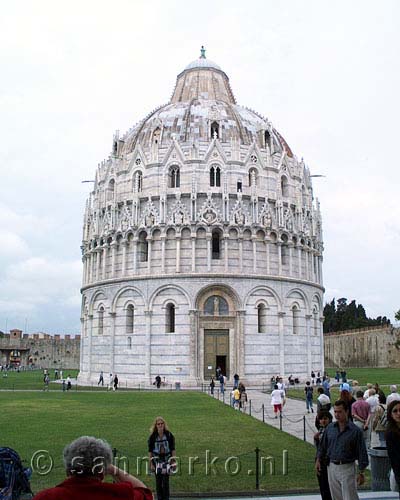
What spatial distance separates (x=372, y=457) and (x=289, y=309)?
36.3 meters

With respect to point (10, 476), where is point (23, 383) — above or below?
below

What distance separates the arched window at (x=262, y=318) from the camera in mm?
44969

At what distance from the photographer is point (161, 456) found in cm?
977

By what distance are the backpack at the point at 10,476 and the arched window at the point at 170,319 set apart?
126 feet

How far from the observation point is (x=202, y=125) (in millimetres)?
49594

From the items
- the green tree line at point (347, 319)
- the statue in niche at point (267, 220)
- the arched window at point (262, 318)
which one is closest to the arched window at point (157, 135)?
the statue in niche at point (267, 220)

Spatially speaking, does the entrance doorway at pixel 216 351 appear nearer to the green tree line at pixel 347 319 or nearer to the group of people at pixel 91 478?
the group of people at pixel 91 478

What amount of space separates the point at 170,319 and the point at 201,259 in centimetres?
549

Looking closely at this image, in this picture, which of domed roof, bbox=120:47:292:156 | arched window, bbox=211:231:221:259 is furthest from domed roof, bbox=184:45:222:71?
arched window, bbox=211:231:221:259

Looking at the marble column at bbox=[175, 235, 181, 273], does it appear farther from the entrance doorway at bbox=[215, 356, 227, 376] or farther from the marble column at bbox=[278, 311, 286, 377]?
the marble column at bbox=[278, 311, 286, 377]

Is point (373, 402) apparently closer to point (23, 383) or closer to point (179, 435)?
point (179, 435)

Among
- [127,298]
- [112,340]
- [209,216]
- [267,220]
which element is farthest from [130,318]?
[267,220]

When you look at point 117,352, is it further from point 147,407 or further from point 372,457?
point 372,457

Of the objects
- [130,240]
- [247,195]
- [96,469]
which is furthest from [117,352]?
[96,469]
